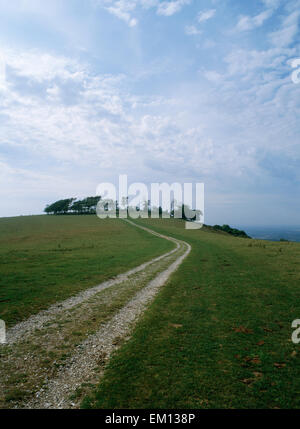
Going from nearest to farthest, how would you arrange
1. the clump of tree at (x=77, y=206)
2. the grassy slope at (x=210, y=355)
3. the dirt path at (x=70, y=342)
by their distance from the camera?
the grassy slope at (x=210, y=355), the dirt path at (x=70, y=342), the clump of tree at (x=77, y=206)

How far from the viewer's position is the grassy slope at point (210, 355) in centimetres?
619

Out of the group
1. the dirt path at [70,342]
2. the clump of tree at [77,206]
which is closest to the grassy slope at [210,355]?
the dirt path at [70,342]

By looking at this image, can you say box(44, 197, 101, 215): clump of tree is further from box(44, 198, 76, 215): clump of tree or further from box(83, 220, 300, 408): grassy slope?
box(83, 220, 300, 408): grassy slope

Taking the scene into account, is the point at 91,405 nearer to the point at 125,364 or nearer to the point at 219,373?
the point at 125,364

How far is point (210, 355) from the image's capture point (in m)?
8.11

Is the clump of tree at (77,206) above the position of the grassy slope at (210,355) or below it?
above

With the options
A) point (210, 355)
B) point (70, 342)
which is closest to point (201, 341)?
point (210, 355)

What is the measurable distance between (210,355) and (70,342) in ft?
17.9

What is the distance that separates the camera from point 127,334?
32.3 feet

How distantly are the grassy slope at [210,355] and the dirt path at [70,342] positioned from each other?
0.66 m

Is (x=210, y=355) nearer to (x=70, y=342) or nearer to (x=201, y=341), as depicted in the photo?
(x=201, y=341)

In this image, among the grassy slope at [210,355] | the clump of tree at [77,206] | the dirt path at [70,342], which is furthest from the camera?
the clump of tree at [77,206]

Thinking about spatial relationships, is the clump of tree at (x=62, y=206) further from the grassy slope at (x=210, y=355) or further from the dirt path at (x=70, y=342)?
the grassy slope at (x=210, y=355)

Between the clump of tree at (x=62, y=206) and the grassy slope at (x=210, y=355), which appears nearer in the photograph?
the grassy slope at (x=210, y=355)
